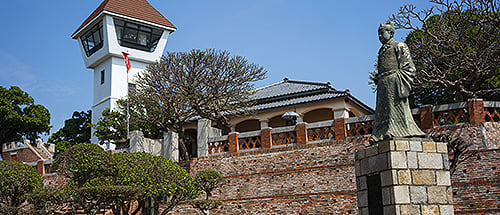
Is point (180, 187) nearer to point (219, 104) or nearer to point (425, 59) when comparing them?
point (219, 104)

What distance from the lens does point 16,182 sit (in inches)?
741

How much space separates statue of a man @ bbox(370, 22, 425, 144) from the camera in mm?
9664

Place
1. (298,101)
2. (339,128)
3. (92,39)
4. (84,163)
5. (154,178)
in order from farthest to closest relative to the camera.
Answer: (92,39) → (298,101) → (339,128) → (84,163) → (154,178)

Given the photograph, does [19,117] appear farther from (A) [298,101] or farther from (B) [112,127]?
(A) [298,101]

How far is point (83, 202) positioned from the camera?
16.5 m

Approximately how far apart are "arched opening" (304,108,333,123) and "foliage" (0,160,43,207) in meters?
14.8

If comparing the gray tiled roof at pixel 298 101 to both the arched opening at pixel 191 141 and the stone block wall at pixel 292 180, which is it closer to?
the arched opening at pixel 191 141

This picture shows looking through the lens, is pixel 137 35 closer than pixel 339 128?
No

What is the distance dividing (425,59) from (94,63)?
25255mm

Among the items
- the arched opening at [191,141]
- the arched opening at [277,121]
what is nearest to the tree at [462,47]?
the arched opening at [277,121]

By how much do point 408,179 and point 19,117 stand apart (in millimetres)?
32280

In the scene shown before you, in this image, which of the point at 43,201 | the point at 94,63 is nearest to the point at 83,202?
the point at 43,201

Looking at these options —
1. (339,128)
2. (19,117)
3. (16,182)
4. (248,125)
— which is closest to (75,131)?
(19,117)

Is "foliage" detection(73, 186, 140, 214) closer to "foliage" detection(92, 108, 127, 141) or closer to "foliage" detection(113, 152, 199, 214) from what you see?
"foliage" detection(113, 152, 199, 214)
